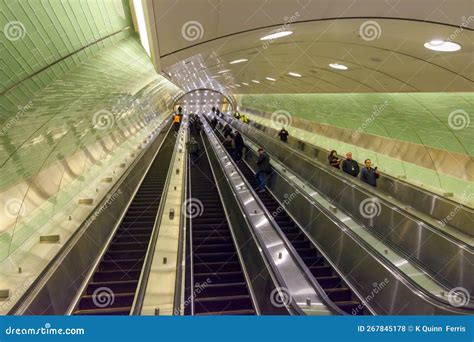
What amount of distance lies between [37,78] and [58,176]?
3234 millimetres

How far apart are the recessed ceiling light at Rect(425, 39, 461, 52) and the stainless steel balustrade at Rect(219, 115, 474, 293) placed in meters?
2.43

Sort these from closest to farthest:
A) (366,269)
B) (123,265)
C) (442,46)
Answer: (366,269) → (442,46) → (123,265)

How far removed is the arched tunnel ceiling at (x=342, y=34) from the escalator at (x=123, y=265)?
2.96 m

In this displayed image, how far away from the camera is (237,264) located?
5801mm

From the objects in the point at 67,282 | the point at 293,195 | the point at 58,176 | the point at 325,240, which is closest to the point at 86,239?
the point at 67,282

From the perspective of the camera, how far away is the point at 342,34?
5766mm

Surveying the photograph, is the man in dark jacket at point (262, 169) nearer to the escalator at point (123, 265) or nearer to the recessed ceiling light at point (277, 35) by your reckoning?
the escalator at point (123, 265)

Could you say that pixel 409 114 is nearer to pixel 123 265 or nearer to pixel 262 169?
pixel 262 169

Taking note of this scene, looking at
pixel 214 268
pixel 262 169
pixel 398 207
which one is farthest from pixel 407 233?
pixel 262 169

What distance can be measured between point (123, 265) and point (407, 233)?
13.9 ft

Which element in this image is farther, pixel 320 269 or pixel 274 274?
pixel 320 269

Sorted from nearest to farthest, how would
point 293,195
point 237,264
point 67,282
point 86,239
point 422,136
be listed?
1. point 67,282
2. point 86,239
3. point 237,264
4. point 293,195
5. point 422,136

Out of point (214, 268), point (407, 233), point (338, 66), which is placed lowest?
point (407, 233)
